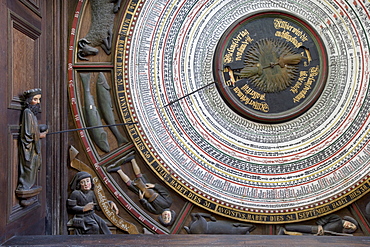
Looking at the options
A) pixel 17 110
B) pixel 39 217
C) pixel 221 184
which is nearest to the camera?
pixel 17 110

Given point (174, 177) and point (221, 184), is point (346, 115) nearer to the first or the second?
point (221, 184)

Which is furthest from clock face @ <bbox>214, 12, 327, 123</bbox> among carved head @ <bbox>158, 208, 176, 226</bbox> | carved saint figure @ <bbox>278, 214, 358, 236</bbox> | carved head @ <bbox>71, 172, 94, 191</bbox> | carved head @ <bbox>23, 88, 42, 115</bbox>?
carved head @ <bbox>23, 88, 42, 115</bbox>

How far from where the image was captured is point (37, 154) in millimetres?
2939

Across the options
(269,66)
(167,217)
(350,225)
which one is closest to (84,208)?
(167,217)

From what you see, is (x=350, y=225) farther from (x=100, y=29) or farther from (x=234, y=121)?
(x=100, y=29)

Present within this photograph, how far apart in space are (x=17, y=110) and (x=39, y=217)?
88 centimetres

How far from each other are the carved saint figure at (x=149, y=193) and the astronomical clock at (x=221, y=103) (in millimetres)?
16

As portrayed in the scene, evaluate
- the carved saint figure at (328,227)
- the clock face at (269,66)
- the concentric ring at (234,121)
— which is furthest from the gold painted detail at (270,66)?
the carved saint figure at (328,227)

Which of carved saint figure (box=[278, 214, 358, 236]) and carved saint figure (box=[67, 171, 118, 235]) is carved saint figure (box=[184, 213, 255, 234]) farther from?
carved saint figure (box=[67, 171, 118, 235])

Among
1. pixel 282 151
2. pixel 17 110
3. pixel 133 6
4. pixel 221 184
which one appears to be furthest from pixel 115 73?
pixel 282 151

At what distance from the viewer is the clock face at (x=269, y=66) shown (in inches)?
133

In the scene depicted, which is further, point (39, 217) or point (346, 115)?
point (346, 115)

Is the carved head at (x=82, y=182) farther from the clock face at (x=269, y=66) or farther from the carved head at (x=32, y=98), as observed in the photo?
the clock face at (x=269, y=66)

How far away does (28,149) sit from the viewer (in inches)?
112
